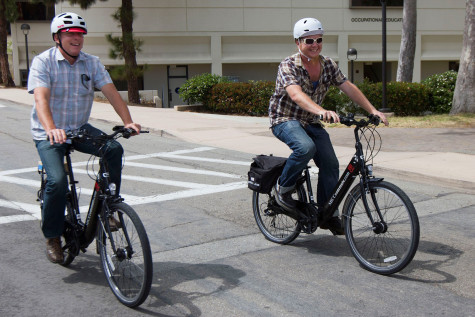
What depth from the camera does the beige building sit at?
111 feet

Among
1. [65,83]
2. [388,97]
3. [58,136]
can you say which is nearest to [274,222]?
[65,83]

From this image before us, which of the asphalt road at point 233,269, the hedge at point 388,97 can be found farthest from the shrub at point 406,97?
the asphalt road at point 233,269

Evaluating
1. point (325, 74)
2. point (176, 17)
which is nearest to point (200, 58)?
point (176, 17)

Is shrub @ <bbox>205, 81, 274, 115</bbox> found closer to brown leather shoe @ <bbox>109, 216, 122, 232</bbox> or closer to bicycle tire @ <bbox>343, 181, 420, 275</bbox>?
bicycle tire @ <bbox>343, 181, 420, 275</bbox>

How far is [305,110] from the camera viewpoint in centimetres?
530

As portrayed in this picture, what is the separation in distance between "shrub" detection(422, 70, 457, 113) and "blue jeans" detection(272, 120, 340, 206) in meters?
15.2

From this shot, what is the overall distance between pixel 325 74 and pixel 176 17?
97.9 feet

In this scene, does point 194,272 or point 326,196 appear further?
point 326,196

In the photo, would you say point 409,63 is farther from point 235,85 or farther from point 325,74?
point 325,74

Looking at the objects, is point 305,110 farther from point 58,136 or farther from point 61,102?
point 58,136

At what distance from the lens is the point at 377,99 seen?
19.7 meters

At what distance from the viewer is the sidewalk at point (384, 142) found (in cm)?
952

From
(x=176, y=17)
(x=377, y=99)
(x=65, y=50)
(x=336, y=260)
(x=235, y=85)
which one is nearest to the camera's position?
(x=65, y=50)

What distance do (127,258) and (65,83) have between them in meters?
1.58
